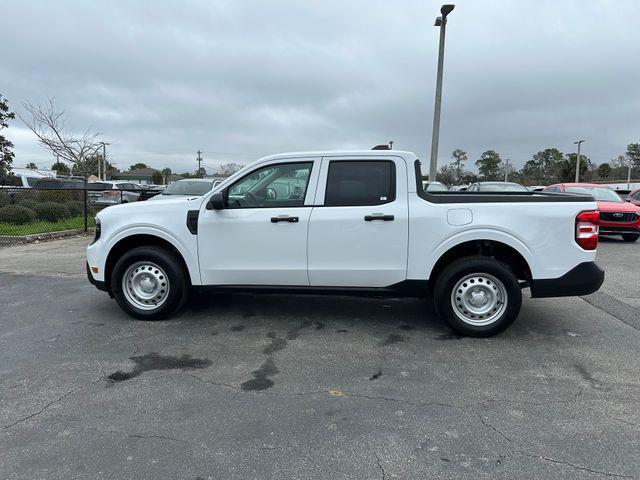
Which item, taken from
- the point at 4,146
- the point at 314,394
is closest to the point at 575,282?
the point at 314,394

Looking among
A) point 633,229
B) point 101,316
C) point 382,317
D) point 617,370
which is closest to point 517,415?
point 617,370

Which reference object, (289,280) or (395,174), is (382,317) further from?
(395,174)

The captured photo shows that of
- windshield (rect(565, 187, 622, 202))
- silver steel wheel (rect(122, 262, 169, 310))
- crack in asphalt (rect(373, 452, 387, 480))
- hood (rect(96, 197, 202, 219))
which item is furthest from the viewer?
windshield (rect(565, 187, 622, 202))

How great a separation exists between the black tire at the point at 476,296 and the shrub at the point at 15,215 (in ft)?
43.6

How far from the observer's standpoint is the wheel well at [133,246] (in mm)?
5238

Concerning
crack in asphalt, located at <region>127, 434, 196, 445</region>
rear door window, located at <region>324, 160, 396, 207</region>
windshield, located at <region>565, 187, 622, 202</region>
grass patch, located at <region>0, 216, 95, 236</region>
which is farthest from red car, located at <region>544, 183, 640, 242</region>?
grass patch, located at <region>0, 216, 95, 236</region>

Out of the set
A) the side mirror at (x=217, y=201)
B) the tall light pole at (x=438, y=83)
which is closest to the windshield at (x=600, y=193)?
the tall light pole at (x=438, y=83)

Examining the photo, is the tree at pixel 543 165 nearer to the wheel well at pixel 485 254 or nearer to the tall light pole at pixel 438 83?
the tall light pole at pixel 438 83

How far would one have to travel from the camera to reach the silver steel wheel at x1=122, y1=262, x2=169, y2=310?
522 centimetres

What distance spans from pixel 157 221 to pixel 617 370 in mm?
4716

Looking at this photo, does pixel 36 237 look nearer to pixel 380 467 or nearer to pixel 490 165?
pixel 380 467

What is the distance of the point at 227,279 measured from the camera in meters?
Result: 5.06

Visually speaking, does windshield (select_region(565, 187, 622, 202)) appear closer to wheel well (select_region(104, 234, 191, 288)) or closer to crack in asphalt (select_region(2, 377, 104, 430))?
wheel well (select_region(104, 234, 191, 288))

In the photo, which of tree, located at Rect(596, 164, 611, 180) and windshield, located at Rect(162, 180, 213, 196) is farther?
tree, located at Rect(596, 164, 611, 180)
